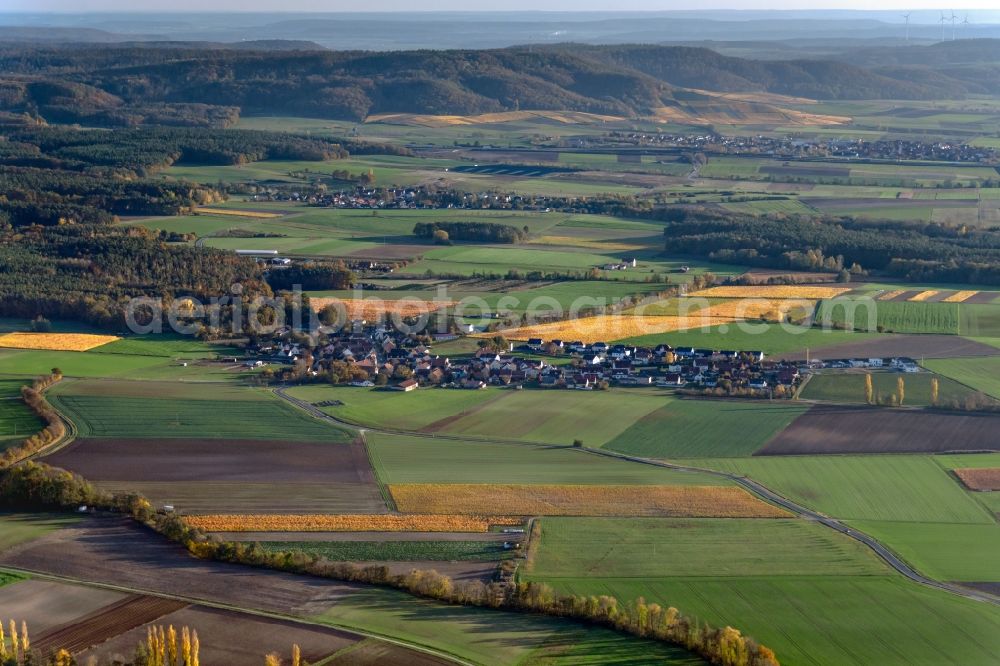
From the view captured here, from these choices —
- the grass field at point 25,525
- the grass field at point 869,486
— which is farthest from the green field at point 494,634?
the grass field at point 869,486

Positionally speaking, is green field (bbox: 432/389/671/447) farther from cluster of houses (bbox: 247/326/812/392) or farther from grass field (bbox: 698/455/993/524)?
grass field (bbox: 698/455/993/524)

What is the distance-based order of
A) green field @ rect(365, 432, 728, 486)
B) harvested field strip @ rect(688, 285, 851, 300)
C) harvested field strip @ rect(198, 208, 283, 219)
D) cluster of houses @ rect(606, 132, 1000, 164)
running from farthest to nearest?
cluster of houses @ rect(606, 132, 1000, 164), harvested field strip @ rect(198, 208, 283, 219), harvested field strip @ rect(688, 285, 851, 300), green field @ rect(365, 432, 728, 486)

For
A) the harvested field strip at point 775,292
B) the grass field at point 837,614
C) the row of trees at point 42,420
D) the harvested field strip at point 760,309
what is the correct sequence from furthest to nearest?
1. the harvested field strip at point 775,292
2. the harvested field strip at point 760,309
3. the row of trees at point 42,420
4. the grass field at point 837,614

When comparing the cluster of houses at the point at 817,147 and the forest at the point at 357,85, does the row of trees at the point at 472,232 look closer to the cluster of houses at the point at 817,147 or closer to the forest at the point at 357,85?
the cluster of houses at the point at 817,147

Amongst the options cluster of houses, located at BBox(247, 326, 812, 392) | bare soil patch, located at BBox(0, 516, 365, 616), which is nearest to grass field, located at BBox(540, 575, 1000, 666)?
bare soil patch, located at BBox(0, 516, 365, 616)

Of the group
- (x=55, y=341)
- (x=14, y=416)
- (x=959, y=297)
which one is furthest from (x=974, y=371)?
(x=55, y=341)

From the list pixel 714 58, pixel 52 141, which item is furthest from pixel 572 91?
Answer: pixel 52 141

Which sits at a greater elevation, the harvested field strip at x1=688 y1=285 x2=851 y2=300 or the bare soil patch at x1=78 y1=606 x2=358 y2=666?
the harvested field strip at x1=688 y1=285 x2=851 y2=300
